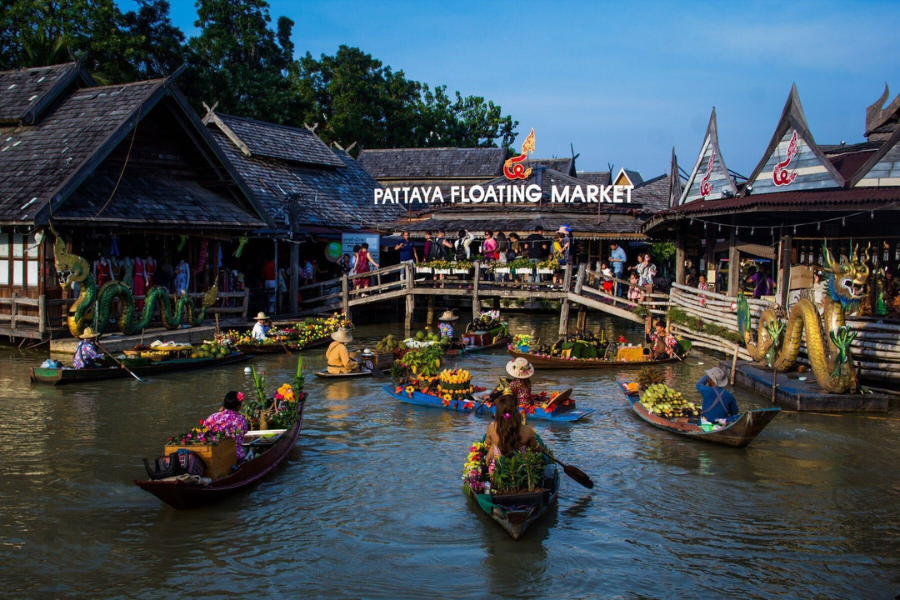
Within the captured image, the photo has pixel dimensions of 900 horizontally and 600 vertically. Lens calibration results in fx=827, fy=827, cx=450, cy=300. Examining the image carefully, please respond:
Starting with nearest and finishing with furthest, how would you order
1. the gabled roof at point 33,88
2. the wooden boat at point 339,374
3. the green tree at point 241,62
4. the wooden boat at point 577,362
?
the wooden boat at point 339,374, the wooden boat at point 577,362, the gabled roof at point 33,88, the green tree at point 241,62

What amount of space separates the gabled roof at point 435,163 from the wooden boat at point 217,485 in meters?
34.2

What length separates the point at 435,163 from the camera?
148 ft

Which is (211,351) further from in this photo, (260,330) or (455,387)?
(455,387)

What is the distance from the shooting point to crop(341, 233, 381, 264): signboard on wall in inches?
1131

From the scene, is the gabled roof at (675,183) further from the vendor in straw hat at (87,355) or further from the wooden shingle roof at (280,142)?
the vendor in straw hat at (87,355)

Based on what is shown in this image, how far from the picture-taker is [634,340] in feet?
84.7

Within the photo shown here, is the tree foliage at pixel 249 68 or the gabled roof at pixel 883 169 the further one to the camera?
the tree foliage at pixel 249 68

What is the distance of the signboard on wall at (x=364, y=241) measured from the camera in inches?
1131

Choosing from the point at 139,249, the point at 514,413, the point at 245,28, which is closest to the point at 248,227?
the point at 139,249

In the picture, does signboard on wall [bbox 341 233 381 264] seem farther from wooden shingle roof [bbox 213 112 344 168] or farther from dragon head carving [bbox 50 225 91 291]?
dragon head carving [bbox 50 225 91 291]

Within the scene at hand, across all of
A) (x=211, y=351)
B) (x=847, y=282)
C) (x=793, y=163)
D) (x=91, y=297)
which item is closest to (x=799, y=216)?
(x=793, y=163)

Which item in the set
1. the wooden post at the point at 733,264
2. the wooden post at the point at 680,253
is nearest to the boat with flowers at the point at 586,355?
the wooden post at the point at 733,264

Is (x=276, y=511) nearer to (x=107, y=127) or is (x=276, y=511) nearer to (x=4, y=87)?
(x=107, y=127)

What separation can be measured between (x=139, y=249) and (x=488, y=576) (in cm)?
1754
